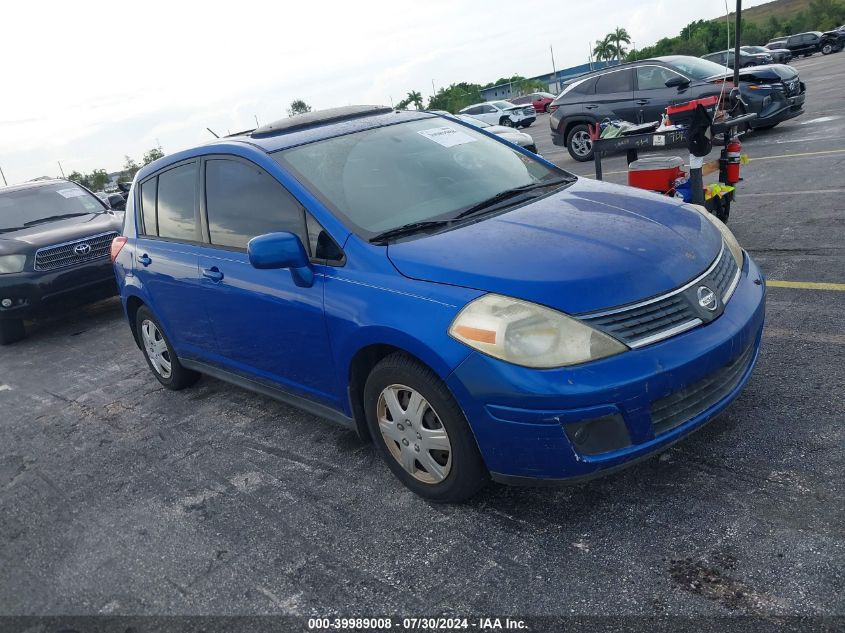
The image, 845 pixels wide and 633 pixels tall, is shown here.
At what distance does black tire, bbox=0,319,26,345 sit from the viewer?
7832mm

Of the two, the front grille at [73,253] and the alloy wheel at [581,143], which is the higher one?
the front grille at [73,253]

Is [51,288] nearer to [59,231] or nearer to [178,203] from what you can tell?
[59,231]

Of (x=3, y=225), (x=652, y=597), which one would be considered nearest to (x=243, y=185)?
(x=652, y=597)

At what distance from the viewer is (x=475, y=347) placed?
8.67 feet

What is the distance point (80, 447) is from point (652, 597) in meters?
3.79

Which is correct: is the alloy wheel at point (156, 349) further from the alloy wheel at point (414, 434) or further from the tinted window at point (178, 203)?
the alloy wheel at point (414, 434)

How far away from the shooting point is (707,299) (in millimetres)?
2836

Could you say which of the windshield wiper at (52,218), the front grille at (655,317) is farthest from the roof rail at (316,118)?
the windshield wiper at (52,218)

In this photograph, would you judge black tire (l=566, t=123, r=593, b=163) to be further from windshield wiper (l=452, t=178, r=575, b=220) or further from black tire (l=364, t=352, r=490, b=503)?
black tire (l=364, t=352, r=490, b=503)

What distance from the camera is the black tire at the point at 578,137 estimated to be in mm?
13547

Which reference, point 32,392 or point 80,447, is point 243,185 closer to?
point 80,447

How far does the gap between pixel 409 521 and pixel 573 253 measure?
137 cm

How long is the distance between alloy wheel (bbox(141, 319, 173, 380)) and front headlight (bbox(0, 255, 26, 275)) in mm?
3155

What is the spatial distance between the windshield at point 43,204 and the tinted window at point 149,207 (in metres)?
4.40
